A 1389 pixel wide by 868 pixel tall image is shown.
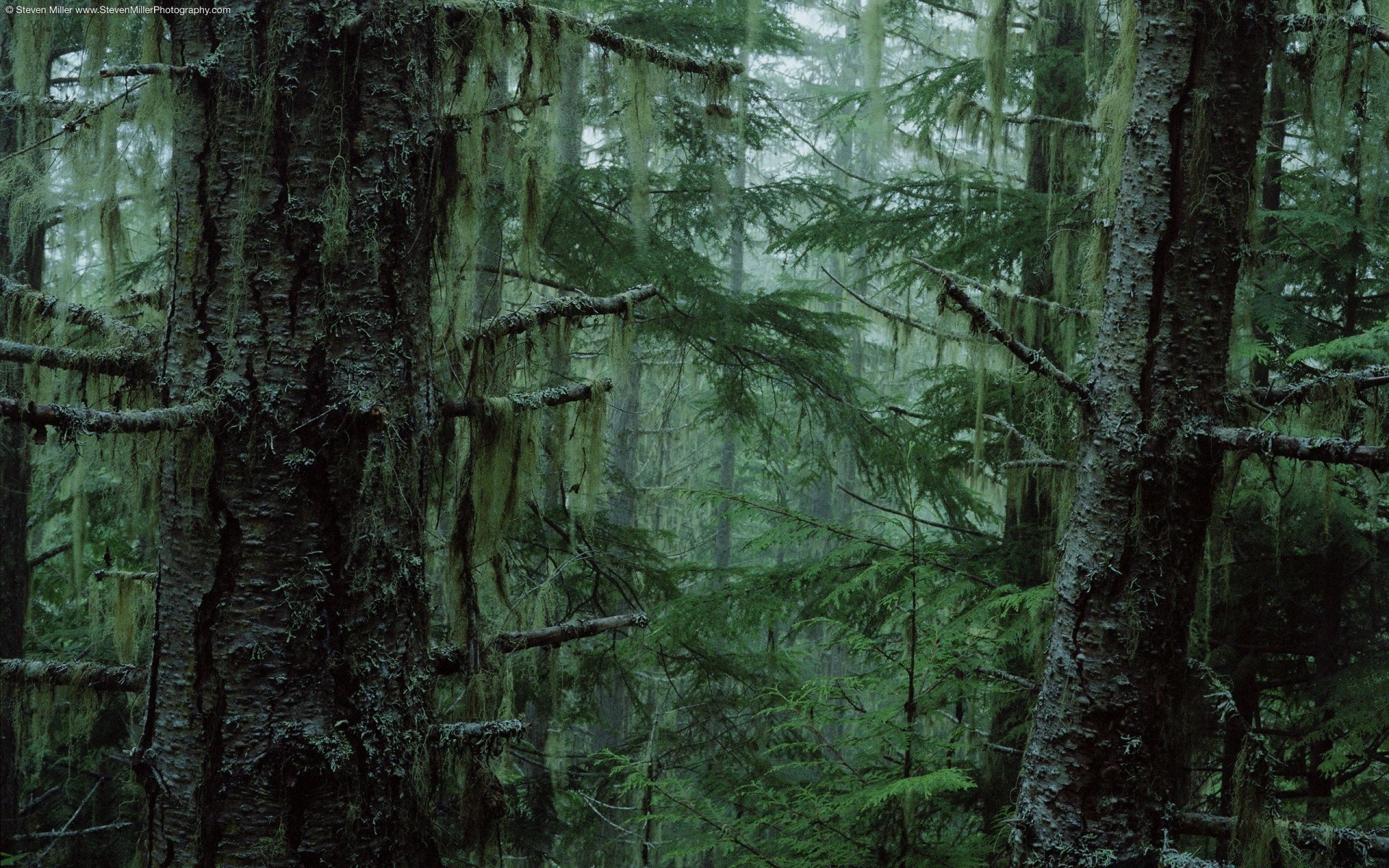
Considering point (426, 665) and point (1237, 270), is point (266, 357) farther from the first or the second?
point (1237, 270)

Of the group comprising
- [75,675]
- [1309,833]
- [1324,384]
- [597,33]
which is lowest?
[1309,833]

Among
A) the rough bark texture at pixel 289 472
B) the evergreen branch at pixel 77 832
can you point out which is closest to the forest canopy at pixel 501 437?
the rough bark texture at pixel 289 472

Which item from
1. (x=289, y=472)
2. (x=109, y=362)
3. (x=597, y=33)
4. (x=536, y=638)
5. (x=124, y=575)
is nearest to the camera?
(x=289, y=472)

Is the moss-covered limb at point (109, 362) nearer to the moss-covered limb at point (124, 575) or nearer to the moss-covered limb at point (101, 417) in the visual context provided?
the moss-covered limb at point (101, 417)

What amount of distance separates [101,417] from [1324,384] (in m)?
3.35

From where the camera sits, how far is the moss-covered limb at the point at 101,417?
6.15 ft

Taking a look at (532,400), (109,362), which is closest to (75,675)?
(109,362)

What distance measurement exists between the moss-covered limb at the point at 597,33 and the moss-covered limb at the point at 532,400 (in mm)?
1114

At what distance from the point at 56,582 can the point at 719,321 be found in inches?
269

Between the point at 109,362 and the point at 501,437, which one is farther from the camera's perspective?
the point at 501,437

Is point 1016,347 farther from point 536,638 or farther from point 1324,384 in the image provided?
point 536,638

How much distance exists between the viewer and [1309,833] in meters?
2.76

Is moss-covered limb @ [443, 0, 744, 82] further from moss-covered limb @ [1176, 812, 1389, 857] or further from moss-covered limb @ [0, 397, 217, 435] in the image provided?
moss-covered limb @ [1176, 812, 1389, 857]

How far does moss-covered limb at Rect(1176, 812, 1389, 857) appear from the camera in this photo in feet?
8.64
